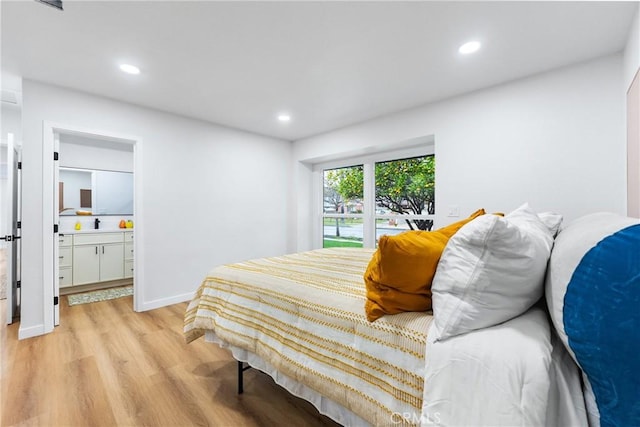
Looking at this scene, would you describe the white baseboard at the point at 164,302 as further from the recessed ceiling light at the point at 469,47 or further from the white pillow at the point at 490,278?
the recessed ceiling light at the point at 469,47

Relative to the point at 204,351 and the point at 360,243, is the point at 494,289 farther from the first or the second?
the point at 360,243

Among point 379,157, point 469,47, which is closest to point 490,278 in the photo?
point 469,47

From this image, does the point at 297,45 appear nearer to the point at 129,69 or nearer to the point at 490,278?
the point at 129,69

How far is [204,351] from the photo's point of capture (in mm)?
2426

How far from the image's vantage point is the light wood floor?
1.65 meters

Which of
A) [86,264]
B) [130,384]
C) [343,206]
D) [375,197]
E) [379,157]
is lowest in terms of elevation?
[130,384]

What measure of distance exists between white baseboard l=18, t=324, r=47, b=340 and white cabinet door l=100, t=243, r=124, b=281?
164 centimetres

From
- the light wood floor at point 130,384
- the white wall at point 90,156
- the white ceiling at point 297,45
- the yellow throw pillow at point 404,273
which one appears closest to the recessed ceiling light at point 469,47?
the white ceiling at point 297,45

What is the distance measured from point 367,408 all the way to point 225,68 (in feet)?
8.82

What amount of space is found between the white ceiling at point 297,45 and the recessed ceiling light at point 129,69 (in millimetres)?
69

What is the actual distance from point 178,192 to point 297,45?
96.9 inches

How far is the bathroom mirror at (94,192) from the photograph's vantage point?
448 centimetres

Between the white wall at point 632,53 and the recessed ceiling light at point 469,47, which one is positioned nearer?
the white wall at point 632,53

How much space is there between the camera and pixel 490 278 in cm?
91
